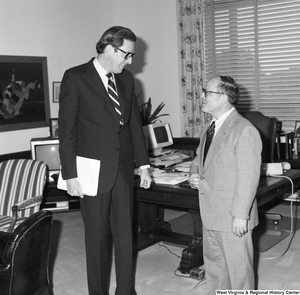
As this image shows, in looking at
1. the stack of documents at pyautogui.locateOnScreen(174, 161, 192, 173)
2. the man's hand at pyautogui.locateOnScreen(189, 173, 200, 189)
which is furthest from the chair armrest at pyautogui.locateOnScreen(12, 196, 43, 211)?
the man's hand at pyautogui.locateOnScreen(189, 173, 200, 189)

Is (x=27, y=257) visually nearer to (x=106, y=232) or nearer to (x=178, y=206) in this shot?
(x=106, y=232)

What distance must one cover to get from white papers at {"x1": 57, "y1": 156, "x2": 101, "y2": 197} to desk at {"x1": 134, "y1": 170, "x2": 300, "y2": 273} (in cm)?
77

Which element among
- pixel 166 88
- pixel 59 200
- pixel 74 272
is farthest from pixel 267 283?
pixel 166 88

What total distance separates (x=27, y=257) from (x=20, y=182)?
138 cm

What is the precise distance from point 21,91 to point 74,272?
7.80 ft

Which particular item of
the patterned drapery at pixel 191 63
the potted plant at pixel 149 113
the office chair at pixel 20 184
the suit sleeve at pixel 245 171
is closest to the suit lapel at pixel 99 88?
the suit sleeve at pixel 245 171

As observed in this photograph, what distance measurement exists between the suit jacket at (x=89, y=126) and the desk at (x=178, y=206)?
Answer: 0.66 meters

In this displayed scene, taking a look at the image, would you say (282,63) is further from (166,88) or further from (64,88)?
(64,88)

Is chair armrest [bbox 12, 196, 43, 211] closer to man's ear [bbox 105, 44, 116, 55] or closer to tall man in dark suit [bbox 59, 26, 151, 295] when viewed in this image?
tall man in dark suit [bbox 59, 26, 151, 295]

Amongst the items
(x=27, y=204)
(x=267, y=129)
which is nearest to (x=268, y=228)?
(x=267, y=129)

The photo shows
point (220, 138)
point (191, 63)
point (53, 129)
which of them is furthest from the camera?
point (191, 63)

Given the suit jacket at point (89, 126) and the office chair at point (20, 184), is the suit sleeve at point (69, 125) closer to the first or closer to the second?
the suit jacket at point (89, 126)

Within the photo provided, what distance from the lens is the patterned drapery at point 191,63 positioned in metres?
5.80

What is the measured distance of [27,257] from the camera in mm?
2699
